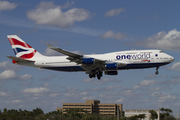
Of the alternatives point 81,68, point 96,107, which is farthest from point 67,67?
point 96,107

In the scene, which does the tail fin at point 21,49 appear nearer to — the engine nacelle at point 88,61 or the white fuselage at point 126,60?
the white fuselage at point 126,60

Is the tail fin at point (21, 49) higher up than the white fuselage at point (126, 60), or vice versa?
the tail fin at point (21, 49)

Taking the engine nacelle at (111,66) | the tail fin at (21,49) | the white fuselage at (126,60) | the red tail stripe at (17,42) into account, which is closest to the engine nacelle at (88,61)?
the white fuselage at (126,60)

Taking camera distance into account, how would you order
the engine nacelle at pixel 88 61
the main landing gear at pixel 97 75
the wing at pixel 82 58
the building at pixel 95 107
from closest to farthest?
1. the wing at pixel 82 58
2. the engine nacelle at pixel 88 61
3. the main landing gear at pixel 97 75
4. the building at pixel 95 107

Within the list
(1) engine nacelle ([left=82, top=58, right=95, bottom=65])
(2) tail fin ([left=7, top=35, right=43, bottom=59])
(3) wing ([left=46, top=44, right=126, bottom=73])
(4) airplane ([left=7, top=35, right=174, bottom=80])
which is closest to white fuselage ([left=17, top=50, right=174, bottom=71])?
(4) airplane ([left=7, top=35, right=174, bottom=80])

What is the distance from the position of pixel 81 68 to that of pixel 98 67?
402cm

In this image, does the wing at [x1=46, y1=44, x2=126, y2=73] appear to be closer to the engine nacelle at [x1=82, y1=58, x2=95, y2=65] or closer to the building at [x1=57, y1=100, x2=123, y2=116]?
the engine nacelle at [x1=82, y1=58, x2=95, y2=65]

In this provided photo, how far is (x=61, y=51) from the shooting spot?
53.0 meters

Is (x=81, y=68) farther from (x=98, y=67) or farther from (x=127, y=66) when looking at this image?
(x=127, y=66)

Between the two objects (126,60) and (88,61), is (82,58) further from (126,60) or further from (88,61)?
(126,60)

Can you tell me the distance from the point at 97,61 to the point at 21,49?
2061cm

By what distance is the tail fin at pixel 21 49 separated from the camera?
64.6m

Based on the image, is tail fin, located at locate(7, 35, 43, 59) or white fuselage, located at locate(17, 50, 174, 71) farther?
tail fin, located at locate(7, 35, 43, 59)

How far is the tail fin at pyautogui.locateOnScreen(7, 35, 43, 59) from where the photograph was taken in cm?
6462
